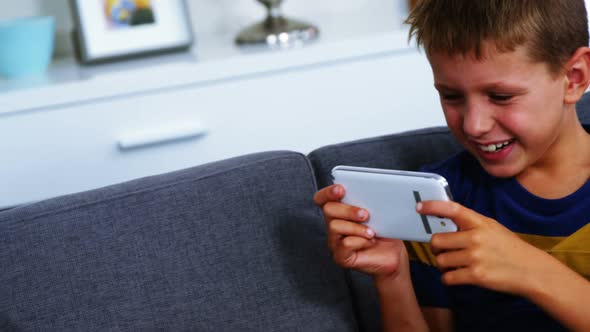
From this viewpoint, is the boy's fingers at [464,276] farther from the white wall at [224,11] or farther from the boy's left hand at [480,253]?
the white wall at [224,11]

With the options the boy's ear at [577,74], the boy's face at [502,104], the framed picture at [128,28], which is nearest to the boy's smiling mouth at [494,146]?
the boy's face at [502,104]

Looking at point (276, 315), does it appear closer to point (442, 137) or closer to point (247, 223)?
point (247, 223)

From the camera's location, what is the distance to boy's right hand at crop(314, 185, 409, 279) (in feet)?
3.77

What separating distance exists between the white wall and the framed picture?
19cm

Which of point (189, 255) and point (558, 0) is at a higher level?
point (558, 0)

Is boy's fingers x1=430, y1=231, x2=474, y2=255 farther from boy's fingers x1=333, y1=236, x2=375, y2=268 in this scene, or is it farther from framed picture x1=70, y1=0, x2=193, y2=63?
framed picture x1=70, y1=0, x2=193, y2=63

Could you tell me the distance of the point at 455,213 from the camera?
1.03 m

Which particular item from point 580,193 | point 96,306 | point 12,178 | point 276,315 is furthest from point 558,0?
point 12,178

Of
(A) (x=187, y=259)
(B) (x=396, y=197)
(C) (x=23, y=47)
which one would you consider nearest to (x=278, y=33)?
(C) (x=23, y=47)

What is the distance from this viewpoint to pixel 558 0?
117 cm

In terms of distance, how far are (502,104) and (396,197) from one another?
0.19 m

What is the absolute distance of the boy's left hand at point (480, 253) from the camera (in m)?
1.03

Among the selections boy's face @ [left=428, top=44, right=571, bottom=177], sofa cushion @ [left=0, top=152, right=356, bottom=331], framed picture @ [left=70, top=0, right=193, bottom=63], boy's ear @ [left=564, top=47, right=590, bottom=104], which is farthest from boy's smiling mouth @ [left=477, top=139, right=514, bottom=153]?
framed picture @ [left=70, top=0, right=193, bottom=63]

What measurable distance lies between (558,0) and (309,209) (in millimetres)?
450
